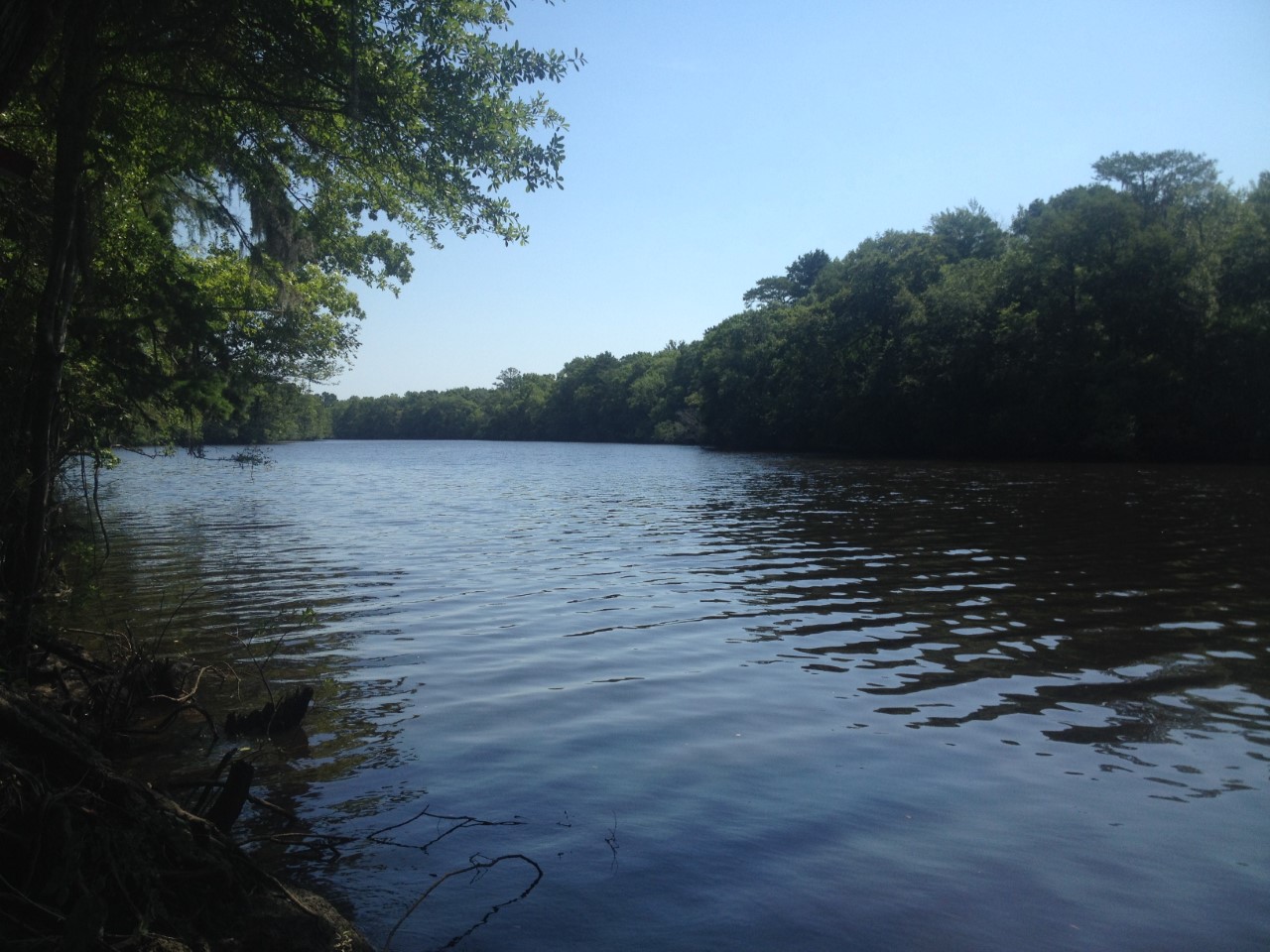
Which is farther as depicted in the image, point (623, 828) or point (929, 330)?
point (929, 330)

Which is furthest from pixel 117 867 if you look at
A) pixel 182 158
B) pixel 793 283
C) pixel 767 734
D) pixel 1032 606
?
pixel 793 283

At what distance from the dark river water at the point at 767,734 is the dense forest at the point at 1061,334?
80.7ft

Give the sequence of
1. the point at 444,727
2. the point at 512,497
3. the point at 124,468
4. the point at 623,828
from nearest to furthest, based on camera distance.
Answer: the point at 623,828
the point at 444,727
the point at 512,497
the point at 124,468

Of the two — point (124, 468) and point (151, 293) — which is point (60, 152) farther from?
point (124, 468)

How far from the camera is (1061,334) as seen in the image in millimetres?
54562

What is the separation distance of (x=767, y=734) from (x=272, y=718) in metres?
4.04

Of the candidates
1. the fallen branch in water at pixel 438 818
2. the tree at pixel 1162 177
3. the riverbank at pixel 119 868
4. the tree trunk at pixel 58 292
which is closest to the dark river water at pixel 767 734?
the fallen branch in water at pixel 438 818

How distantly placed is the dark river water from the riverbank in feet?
2.20

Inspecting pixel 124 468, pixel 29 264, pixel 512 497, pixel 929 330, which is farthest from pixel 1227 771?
pixel 929 330

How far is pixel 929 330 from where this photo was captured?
207 feet

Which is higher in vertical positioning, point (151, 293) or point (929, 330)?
point (929, 330)

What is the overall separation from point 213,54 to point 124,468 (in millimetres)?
46216

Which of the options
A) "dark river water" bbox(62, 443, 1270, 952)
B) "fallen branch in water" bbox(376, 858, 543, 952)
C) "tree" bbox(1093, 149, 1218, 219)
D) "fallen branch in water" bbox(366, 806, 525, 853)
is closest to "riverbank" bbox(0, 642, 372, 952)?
"fallen branch in water" bbox(376, 858, 543, 952)

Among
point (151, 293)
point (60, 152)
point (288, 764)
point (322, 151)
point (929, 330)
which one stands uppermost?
point (929, 330)
